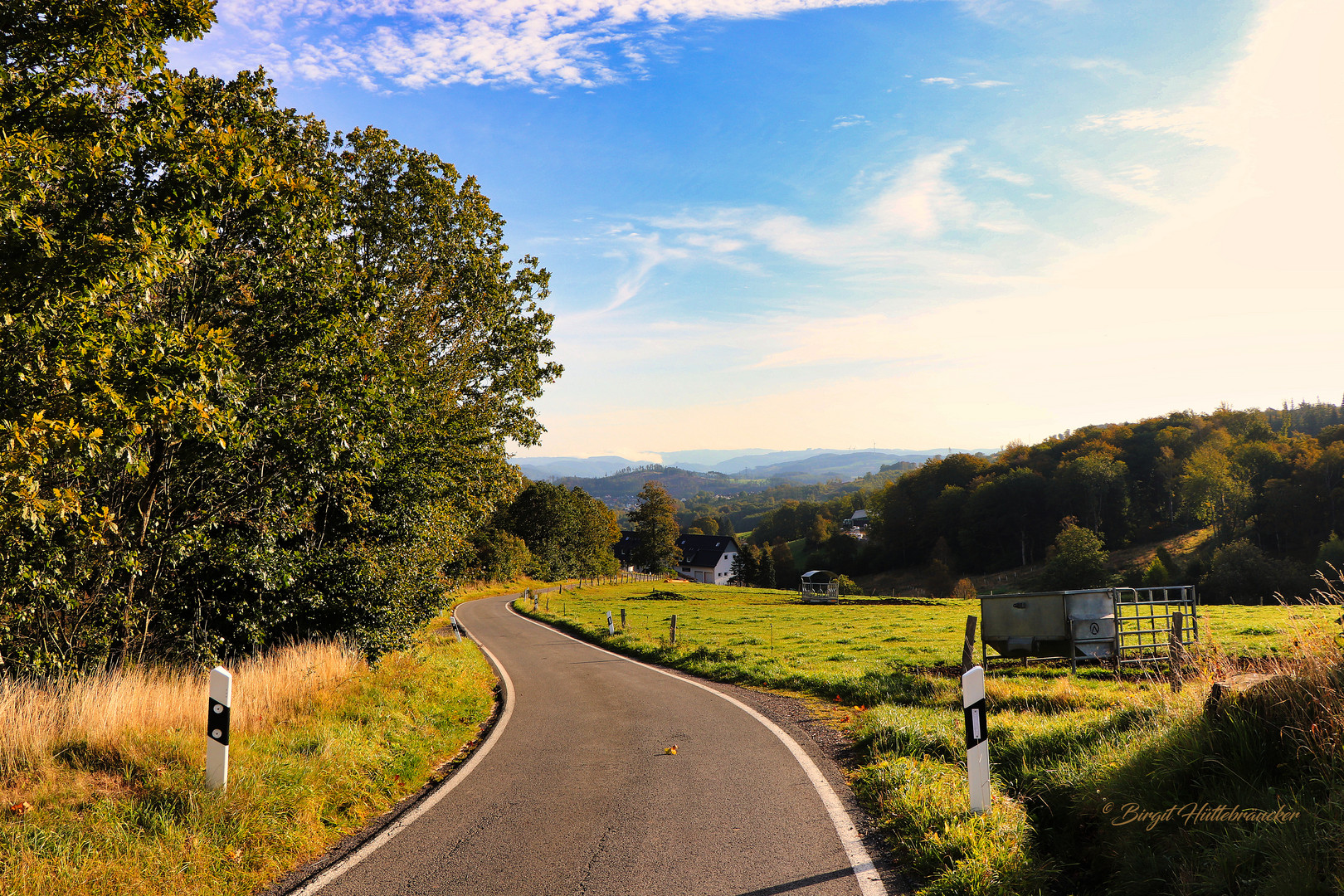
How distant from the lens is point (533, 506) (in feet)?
263

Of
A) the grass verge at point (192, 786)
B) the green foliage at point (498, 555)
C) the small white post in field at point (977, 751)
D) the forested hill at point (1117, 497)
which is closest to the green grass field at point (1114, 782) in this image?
the small white post in field at point (977, 751)

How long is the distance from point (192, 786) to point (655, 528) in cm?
8870

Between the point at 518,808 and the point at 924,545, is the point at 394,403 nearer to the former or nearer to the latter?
the point at 518,808

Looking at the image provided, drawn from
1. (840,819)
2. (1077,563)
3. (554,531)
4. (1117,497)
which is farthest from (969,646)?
(1117,497)

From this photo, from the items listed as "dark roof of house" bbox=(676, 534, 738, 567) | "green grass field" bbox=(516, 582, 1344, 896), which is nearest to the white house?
"dark roof of house" bbox=(676, 534, 738, 567)

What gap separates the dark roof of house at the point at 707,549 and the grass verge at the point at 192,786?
4557 inches

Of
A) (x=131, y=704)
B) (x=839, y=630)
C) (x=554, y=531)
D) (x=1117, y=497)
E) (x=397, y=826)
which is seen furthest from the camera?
(x=1117, y=497)

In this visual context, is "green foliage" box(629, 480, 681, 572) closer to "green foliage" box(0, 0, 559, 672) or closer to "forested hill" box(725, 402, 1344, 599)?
"forested hill" box(725, 402, 1344, 599)

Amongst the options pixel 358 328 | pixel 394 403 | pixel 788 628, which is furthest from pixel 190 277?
pixel 788 628

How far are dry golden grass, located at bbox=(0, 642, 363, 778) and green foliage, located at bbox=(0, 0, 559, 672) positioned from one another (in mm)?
1449

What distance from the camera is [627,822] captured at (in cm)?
573

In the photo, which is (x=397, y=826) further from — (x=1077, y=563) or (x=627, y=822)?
(x=1077, y=563)

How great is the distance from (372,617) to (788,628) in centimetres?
1821

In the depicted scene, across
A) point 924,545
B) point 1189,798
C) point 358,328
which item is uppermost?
point 358,328
